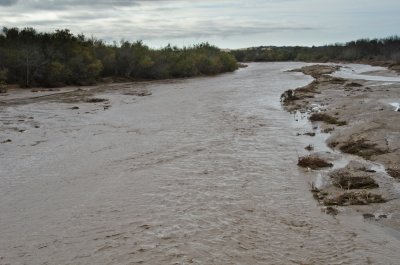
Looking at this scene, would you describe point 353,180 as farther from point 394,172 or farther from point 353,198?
point 394,172

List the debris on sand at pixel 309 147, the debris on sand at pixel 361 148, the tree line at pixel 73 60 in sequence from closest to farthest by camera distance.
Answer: the debris on sand at pixel 361 148
the debris on sand at pixel 309 147
the tree line at pixel 73 60

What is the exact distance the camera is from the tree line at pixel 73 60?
4931 cm

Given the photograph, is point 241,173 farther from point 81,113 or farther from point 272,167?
point 81,113

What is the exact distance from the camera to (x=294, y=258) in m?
8.51

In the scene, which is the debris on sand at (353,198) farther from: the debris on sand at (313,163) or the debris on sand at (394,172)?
the debris on sand at (313,163)

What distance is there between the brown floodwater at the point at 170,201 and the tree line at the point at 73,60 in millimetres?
28146

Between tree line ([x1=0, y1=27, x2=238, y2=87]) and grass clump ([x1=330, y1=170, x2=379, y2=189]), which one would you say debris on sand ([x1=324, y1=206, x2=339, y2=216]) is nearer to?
grass clump ([x1=330, y1=170, x2=379, y2=189])

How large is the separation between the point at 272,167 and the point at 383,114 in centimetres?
1110

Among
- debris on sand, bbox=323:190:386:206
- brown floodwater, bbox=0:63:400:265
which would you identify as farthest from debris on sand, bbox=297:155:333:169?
debris on sand, bbox=323:190:386:206

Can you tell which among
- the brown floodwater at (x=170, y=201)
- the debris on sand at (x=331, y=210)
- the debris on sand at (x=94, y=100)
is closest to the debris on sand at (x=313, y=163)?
the brown floodwater at (x=170, y=201)

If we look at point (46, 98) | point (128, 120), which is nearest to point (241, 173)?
point (128, 120)

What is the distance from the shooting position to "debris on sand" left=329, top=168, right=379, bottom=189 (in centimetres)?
1256

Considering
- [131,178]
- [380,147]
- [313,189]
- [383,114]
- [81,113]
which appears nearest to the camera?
[313,189]

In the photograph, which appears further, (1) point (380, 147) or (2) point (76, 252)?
(1) point (380, 147)
